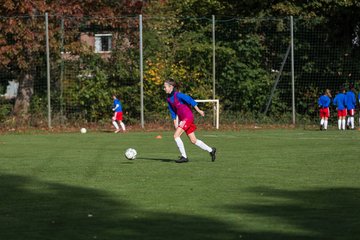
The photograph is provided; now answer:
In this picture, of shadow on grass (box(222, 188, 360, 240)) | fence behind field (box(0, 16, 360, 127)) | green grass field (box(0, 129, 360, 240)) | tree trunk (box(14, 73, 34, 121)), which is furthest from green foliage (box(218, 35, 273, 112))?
shadow on grass (box(222, 188, 360, 240))

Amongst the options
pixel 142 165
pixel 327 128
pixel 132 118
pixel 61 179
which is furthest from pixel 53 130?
pixel 61 179

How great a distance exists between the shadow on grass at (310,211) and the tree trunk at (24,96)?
24.5 metres

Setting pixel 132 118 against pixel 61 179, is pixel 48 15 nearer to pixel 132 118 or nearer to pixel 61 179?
pixel 132 118

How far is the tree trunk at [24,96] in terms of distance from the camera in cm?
3797

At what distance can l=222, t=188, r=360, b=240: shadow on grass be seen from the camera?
10.1 m

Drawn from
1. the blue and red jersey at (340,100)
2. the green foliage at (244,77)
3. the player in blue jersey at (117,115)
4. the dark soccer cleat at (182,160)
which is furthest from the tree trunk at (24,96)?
the dark soccer cleat at (182,160)

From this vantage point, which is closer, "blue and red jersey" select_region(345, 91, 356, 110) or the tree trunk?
"blue and red jersey" select_region(345, 91, 356, 110)

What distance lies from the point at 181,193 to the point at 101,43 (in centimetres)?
2835

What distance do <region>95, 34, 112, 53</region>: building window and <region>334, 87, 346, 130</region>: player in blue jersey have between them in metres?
9.83

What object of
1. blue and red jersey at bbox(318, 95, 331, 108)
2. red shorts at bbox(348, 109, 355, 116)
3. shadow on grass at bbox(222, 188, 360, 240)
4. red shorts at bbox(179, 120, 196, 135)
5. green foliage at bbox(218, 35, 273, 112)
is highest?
green foliage at bbox(218, 35, 273, 112)

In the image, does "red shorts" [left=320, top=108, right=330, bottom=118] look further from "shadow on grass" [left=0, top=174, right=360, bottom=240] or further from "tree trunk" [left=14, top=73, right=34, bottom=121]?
"shadow on grass" [left=0, top=174, right=360, bottom=240]

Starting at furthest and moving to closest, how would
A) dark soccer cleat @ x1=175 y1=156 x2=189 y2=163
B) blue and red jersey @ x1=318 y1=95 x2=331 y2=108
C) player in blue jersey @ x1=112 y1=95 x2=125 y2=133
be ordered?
blue and red jersey @ x1=318 y1=95 x2=331 y2=108 < player in blue jersey @ x1=112 y1=95 x2=125 y2=133 < dark soccer cleat @ x1=175 y1=156 x2=189 y2=163

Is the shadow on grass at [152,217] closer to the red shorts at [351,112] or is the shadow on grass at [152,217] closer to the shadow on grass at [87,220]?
the shadow on grass at [87,220]

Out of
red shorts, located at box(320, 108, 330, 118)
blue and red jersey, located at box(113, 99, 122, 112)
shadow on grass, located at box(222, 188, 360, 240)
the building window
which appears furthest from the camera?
the building window
